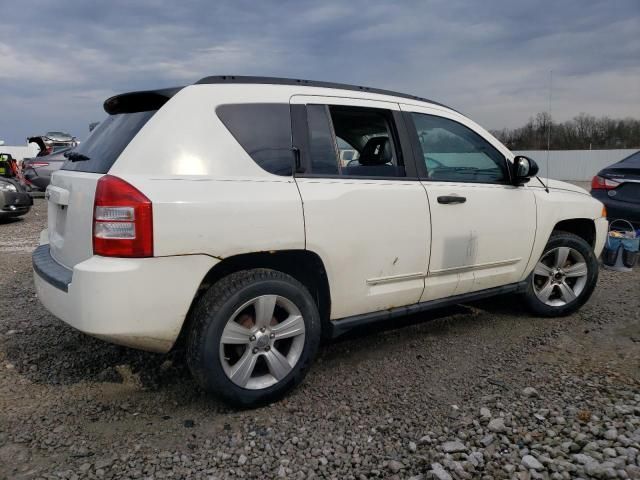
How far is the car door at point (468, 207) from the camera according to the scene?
11.5 ft

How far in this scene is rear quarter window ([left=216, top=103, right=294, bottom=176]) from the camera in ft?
9.27

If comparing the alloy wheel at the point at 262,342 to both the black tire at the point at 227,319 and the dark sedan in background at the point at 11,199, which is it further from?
the dark sedan in background at the point at 11,199

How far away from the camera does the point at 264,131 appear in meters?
2.91

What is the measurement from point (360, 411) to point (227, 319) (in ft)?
3.03

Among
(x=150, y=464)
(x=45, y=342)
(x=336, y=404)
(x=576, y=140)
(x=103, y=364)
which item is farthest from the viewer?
(x=576, y=140)

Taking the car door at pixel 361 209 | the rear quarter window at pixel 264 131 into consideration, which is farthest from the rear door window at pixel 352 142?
the rear quarter window at pixel 264 131

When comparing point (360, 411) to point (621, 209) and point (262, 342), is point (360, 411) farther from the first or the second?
point (621, 209)

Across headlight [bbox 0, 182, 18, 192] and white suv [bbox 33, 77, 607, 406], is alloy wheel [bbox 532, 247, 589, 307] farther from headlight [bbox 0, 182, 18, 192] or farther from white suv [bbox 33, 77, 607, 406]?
headlight [bbox 0, 182, 18, 192]

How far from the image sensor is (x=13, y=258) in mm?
6914

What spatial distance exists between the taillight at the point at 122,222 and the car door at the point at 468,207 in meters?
1.85

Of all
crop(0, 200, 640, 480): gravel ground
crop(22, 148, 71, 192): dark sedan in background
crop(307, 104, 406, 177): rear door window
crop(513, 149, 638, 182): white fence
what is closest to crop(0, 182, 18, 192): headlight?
crop(22, 148, 71, 192): dark sedan in background

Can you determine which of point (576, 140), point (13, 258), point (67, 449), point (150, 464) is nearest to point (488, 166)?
point (150, 464)

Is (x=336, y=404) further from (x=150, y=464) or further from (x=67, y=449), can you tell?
(x=67, y=449)

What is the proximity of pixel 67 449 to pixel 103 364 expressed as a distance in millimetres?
1025
